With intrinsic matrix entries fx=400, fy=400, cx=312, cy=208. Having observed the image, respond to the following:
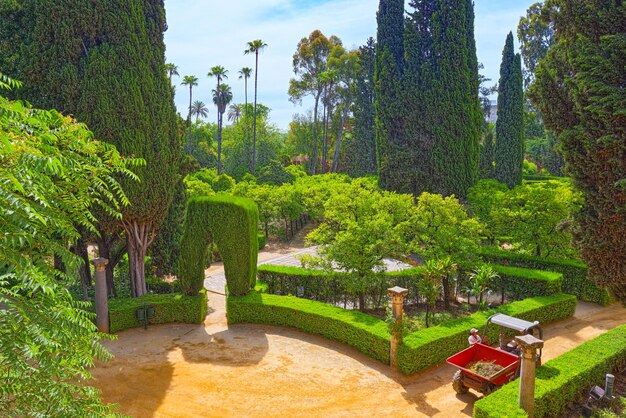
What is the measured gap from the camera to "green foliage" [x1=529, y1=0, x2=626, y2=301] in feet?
34.2

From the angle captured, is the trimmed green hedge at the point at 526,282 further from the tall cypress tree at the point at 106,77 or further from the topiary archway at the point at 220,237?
the tall cypress tree at the point at 106,77

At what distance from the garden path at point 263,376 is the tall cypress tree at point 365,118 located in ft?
101

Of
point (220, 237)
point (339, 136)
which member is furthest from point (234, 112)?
point (220, 237)

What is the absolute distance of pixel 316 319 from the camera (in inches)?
533

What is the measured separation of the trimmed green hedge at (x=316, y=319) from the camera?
11945mm

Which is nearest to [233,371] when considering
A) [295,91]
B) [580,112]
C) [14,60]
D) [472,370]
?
[472,370]

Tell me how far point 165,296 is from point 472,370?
1091 cm

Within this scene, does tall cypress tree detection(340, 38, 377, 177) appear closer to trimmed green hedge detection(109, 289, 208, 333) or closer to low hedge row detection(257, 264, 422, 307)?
low hedge row detection(257, 264, 422, 307)

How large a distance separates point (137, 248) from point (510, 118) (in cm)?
3370

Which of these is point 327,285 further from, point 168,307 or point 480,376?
point 480,376

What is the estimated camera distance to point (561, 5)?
11.7 metres

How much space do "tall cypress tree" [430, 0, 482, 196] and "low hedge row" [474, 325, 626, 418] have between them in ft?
56.2

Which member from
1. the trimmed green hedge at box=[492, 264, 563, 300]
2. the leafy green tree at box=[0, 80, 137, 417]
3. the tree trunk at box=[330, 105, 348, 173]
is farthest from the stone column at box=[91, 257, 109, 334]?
the tree trunk at box=[330, 105, 348, 173]

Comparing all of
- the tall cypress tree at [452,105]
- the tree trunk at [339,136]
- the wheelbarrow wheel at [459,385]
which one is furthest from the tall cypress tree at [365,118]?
the wheelbarrow wheel at [459,385]
